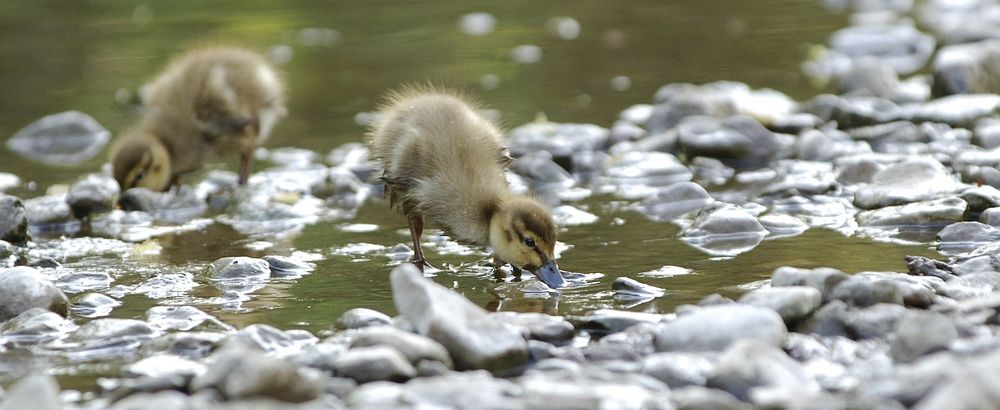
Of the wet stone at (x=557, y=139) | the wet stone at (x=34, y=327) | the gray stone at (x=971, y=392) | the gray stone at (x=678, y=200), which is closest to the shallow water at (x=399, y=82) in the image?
the gray stone at (x=678, y=200)

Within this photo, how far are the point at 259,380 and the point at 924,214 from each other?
349 centimetres

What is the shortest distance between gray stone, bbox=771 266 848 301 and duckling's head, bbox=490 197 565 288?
38.1 inches

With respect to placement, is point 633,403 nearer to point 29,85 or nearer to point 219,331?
point 219,331

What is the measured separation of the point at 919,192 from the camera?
6.44 m

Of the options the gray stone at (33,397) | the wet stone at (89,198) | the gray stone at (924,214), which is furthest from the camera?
the wet stone at (89,198)

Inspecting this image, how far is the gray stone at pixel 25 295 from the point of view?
4902 mm

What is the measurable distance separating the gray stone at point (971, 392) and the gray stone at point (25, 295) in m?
3.15

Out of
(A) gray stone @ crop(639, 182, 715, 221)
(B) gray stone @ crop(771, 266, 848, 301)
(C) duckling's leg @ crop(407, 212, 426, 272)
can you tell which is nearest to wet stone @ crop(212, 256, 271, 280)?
(C) duckling's leg @ crop(407, 212, 426, 272)

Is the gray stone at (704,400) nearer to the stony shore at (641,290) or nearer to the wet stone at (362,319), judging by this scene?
the stony shore at (641,290)

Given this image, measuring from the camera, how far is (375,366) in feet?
12.8

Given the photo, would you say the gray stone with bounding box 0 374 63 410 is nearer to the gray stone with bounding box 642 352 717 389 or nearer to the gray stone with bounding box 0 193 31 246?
the gray stone with bounding box 642 352 717 389

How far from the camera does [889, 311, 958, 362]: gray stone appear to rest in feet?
12.8

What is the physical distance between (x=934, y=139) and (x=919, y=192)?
165 cm

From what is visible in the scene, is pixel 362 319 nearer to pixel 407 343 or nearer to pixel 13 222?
pixel 407 343
